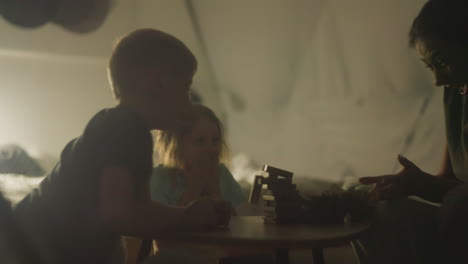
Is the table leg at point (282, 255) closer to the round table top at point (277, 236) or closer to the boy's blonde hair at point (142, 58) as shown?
the round table top at point (277, 236)

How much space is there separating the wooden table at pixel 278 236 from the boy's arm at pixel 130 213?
0.02 m

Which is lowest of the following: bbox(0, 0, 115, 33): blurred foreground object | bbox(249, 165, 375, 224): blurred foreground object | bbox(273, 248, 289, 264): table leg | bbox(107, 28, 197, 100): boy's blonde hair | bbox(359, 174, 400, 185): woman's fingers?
bbox(273, 248, 289, 264): table leg

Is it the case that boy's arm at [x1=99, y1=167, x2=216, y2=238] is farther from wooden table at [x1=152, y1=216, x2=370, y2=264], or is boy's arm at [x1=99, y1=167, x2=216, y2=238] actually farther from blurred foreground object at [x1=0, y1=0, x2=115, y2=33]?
blurred foreground object at [x1=0, y1=0, x2=115, y2=33]

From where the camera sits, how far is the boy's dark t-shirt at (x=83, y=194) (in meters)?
0.73

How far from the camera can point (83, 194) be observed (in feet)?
2.45

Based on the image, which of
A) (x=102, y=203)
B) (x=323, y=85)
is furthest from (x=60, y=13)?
(x=102, y=203)

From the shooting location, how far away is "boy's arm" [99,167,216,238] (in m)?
0.67

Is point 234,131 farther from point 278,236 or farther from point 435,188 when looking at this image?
point 278,236

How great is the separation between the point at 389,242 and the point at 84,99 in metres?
0.95

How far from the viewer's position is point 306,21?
156 centimetres

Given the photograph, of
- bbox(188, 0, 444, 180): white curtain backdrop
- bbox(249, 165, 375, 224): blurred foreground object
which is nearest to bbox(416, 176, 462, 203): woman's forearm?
bbox(249, 165, 375, 224): blurred foreground object

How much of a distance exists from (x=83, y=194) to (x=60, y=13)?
876 millimetres

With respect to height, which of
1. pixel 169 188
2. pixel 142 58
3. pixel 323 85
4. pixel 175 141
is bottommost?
pixel 169 188

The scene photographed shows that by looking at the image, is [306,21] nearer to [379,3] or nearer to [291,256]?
[379,3]
